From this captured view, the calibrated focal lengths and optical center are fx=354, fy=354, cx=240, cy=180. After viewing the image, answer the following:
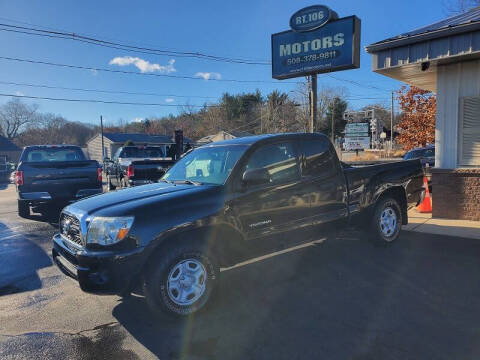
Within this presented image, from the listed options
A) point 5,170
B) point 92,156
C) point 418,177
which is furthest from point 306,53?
point 92,156

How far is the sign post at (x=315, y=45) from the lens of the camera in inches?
379

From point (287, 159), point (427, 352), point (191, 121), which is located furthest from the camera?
point (191, 121)

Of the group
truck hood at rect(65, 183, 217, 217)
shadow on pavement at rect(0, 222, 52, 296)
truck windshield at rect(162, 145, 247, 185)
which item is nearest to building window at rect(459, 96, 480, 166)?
truck windshield at rect(162, 145, 247, 185)

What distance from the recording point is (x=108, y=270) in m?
3.33

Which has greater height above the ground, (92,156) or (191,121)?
(191,121)

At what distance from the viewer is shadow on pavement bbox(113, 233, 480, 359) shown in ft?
10.2

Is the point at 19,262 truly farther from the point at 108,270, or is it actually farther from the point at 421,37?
the point at 421,37

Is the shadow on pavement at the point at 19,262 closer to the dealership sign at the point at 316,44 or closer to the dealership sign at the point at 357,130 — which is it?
the dealership sign at the point at 316,44

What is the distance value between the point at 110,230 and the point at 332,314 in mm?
2431

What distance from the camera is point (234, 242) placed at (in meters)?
4.02

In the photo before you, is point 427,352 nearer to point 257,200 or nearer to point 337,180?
point 257,200

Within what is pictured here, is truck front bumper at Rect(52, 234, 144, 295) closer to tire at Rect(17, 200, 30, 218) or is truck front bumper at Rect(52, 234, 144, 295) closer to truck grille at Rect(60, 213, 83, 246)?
truck grille at Rect(60, 213, 83, 246)

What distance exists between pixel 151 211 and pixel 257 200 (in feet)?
4.14

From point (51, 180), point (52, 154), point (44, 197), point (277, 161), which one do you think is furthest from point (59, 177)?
point (277, 161)
